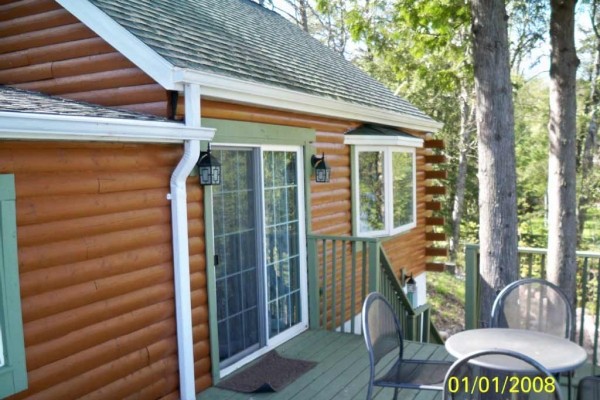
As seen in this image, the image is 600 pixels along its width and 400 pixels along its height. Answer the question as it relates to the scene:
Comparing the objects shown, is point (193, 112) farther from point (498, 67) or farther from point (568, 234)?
point (568, 234)

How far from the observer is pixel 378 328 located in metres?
3.29

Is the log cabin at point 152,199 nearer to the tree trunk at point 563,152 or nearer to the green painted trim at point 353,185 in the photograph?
the green painted trim at point 353,185

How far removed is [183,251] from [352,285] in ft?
6.17

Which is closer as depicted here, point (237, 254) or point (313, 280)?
point (237, 254)

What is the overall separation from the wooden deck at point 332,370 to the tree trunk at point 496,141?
1045 mm

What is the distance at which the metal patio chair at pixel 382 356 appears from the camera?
309 cm

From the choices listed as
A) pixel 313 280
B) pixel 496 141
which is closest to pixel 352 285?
pixel 313 280

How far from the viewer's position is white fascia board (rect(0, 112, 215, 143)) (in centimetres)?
271

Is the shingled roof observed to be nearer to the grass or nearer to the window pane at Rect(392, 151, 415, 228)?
the window pane at Rect(392, 151, 415, 228)

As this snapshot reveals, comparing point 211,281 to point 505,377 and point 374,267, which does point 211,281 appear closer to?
point 374,267

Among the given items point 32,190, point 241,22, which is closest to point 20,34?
point 32,190

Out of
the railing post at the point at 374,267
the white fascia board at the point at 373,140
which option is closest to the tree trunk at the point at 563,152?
the railing post at the point at 374,267

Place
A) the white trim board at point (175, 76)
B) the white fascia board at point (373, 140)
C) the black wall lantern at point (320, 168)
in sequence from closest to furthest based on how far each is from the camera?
the white trim board at point (175, 76), the black wall lantern at point (320, 168), the white fascia board at point (373, 140)

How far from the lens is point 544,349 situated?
304 centimetres
